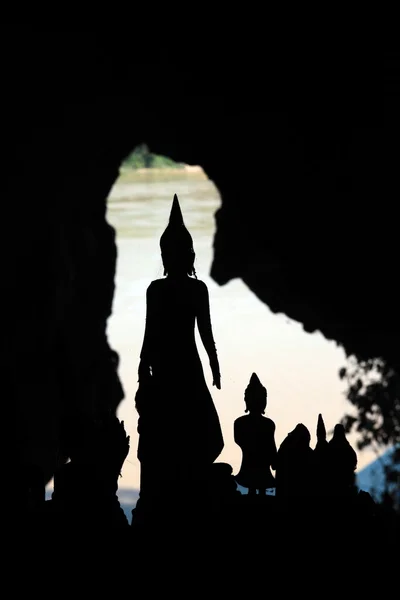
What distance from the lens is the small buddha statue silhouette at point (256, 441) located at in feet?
16.1

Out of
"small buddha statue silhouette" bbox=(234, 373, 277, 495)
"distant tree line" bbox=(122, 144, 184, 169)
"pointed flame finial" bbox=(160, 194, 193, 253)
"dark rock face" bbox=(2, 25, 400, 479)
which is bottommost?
"small buddha statue silhouette" bbox=(234, 373, 277, 495)

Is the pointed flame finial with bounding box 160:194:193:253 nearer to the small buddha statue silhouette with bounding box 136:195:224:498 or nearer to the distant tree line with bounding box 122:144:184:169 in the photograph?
the small buddha statue silhouette with bounding box 136:195:224:498

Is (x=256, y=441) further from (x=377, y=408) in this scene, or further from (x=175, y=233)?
(x=377, y=408)

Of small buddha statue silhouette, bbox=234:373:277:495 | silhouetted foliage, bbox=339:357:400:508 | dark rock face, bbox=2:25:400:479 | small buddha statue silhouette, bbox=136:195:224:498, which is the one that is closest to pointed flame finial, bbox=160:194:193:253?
small buddha statue silhouette, bbox=136:195:224:498

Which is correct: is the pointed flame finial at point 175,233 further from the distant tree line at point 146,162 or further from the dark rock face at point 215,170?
the distant tree line at point 146,162

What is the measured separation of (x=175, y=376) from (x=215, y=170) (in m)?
12.9

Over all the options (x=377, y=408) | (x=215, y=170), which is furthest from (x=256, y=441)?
(x=377, y=408)

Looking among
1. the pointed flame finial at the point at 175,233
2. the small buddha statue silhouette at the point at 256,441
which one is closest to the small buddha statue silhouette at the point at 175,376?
the pointed flame finial at the point at 175,233

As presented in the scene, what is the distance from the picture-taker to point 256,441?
489 cm

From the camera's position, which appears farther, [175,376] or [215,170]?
[215,170]

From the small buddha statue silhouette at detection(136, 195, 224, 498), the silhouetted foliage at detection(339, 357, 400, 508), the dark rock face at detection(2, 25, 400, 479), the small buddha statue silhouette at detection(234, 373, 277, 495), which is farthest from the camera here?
the silhouetted foliage at detection(339, 357, 400, 508)

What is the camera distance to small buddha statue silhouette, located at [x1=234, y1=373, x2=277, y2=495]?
193 inches

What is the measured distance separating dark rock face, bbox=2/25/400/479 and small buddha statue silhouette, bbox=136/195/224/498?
970 cm

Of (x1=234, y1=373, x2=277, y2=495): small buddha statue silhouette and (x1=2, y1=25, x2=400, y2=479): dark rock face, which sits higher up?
(x1=2, y1=25, x2=400, y2=479): dark rock face
